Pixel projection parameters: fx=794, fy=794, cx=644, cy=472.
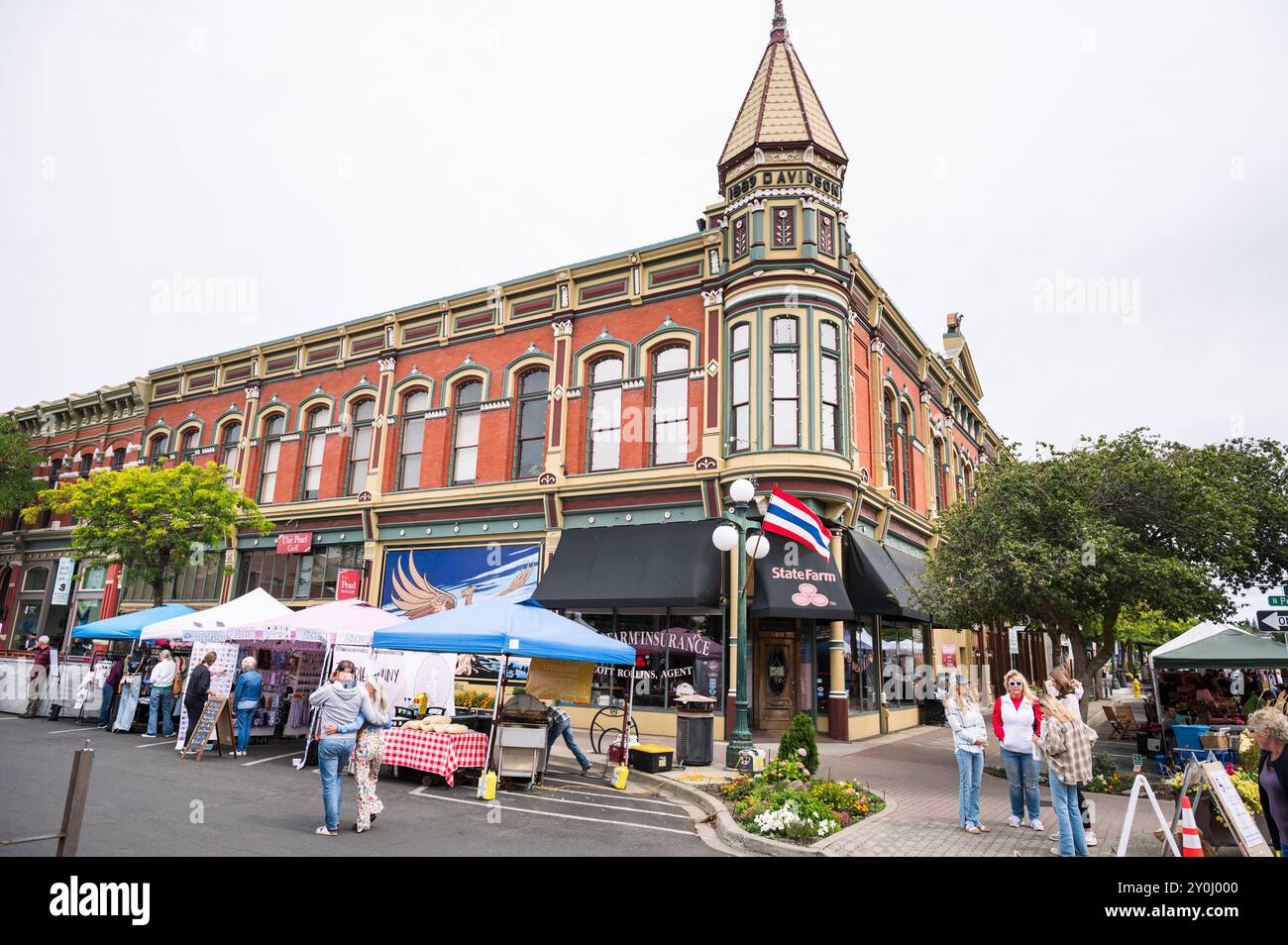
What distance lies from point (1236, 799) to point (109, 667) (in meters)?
20.5

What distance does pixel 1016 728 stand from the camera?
949cm

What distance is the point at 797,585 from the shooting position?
666 inches

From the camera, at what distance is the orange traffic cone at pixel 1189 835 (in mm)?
6414

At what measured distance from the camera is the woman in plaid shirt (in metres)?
7.57

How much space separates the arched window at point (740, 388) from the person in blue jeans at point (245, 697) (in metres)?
10.9

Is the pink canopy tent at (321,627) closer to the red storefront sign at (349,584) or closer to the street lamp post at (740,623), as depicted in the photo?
the street lamp post at (740,623)

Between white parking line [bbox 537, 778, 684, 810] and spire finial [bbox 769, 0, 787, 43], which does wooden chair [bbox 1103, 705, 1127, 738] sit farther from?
spire finial [bbox 769, 0, 787, 43]

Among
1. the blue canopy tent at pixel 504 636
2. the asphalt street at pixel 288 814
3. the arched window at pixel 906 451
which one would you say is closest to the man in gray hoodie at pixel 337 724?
the asphalt street at pixel 288 814

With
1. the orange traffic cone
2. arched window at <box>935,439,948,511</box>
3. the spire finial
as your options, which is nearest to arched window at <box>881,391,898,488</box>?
arched window at <box>935,439,948,511</box>

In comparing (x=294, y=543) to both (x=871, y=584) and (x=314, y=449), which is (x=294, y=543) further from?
(x=871, y=584)

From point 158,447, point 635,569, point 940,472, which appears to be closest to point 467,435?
point 635,569
